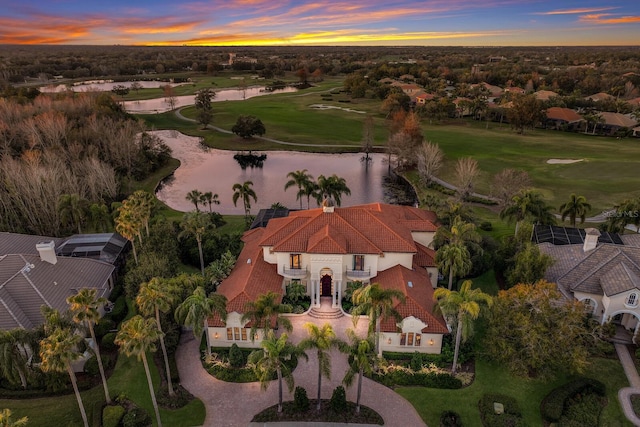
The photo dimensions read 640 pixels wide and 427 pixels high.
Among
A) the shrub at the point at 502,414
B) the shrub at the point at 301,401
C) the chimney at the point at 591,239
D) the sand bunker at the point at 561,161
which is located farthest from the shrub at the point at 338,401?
the sand bunker at the point at 561,161

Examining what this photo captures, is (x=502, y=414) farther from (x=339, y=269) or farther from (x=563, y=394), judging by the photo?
(x=339, y=269)

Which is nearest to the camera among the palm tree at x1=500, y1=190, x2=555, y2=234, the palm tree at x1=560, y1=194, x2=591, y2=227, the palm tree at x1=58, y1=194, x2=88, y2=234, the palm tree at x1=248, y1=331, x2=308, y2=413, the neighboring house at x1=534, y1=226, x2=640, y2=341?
the palm tree at x1=248, y1=331, x2=308, y2=413

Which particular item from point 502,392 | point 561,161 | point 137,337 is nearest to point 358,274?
point 502,392

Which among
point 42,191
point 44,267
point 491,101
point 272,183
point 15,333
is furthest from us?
point 491,101

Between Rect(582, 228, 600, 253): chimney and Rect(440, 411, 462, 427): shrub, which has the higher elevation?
Rect(582, 228, 600, 253): chimney

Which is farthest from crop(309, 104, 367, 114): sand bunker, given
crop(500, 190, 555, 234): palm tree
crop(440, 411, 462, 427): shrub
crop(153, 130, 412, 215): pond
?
crop(440, 411, 462, 427): shrub

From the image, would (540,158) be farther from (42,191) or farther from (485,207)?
(42,191)

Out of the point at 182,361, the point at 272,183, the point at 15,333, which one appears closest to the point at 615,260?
the point at 182,361

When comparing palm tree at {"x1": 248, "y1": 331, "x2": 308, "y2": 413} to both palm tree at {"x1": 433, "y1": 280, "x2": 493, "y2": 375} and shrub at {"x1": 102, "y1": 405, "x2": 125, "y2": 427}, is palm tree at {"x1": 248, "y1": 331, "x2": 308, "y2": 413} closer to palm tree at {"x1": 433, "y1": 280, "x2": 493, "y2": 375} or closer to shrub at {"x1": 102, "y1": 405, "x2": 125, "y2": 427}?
shrub at {"x1": 102, "y1": 405, "x2": 125, "y2": 427}
